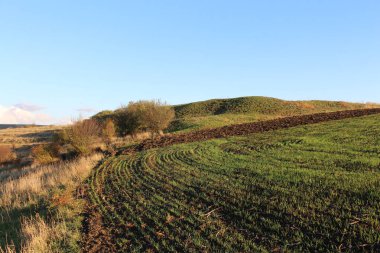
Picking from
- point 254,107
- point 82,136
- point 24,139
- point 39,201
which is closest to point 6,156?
point 82,136

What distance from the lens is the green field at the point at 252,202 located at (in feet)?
21.0

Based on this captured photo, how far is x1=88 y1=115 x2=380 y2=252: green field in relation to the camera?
21.0 ft

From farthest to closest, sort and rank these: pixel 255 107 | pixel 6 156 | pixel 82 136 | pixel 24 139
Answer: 1. pixel 24 139
2. pixel 255 107
3. pixel 6 156
4. pixel 82 136

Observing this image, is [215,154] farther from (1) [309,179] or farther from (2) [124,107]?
(2) [124,107]

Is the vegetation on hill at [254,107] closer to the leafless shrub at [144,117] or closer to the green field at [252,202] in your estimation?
the leafless shrub at [144,117]

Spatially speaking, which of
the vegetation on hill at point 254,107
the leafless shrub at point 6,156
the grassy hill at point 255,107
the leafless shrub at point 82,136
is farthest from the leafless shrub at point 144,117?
the grassy hill at point 255,107

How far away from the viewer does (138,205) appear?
9.52 m

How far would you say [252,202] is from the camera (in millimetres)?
8305

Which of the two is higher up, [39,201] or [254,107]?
[254,107]

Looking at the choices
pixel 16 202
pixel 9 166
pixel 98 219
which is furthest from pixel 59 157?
pixel 98 219

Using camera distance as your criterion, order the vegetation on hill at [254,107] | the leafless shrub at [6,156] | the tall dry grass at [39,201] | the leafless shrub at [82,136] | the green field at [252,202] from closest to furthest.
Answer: the green field at [252,202] < the tall dry grass at [39,201] < the leafless shrub at [82,136] < the leafless shrub at [6,156] < the vegetation on hill at [254,107]

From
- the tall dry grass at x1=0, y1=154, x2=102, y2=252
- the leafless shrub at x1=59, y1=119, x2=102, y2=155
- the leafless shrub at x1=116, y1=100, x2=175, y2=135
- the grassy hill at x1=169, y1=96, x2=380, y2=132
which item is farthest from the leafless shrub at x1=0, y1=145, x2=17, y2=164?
the grassy hill at x1=169, y1=96, x2=380, y2=132

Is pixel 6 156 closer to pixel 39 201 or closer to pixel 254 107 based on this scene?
pixel 39 201

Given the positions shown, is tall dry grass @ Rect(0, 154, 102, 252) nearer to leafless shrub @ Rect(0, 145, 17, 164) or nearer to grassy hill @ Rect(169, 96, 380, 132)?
leafless shrub @ Rect(0, 145, 17, 164)
